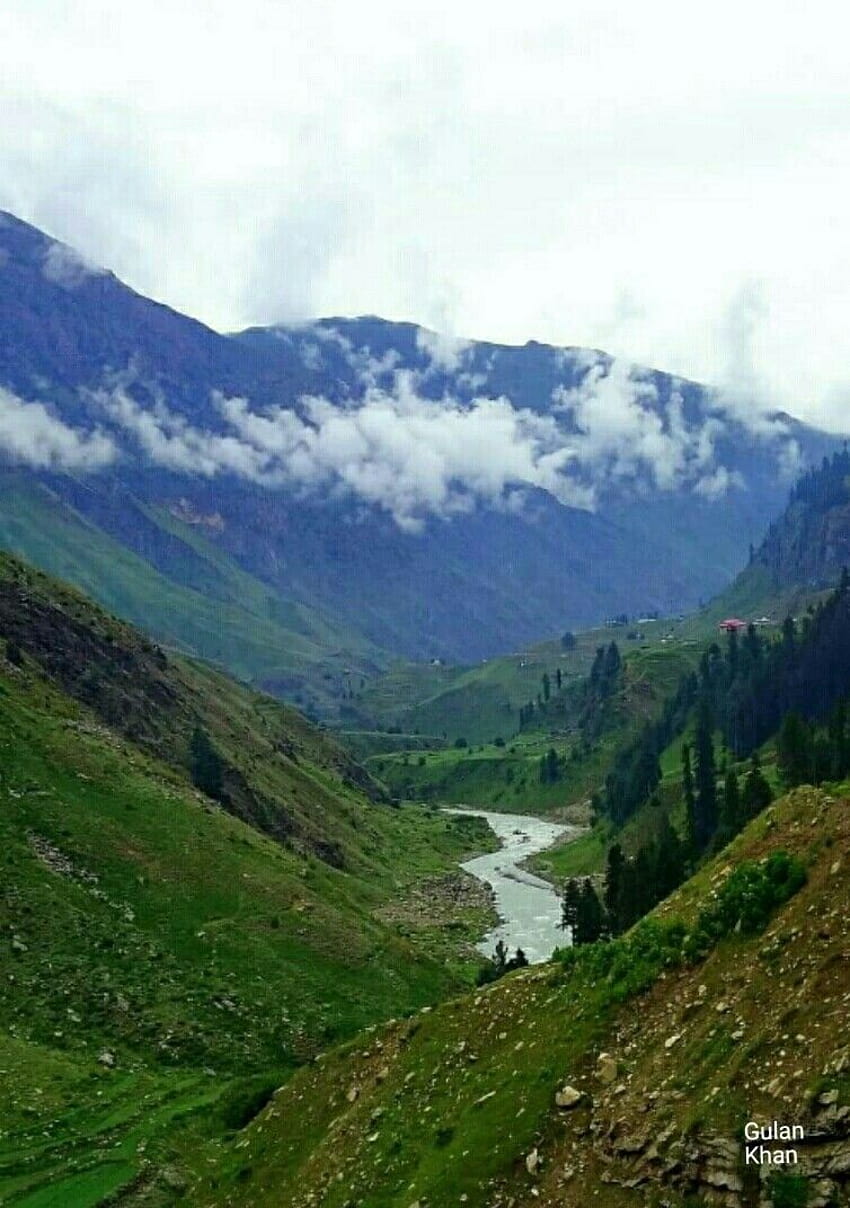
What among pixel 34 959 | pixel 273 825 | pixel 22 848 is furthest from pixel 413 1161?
pixel 273 825

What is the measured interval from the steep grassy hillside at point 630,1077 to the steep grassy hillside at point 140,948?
12245 mm

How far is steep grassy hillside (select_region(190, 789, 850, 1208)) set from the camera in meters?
22.6

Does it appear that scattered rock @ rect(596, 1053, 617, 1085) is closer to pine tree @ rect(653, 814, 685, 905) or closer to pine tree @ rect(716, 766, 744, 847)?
pine tree @ rect(653, 814, 685, 905)

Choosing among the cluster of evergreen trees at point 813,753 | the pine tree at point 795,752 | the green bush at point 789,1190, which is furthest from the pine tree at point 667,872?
the green bush at point 789,1190

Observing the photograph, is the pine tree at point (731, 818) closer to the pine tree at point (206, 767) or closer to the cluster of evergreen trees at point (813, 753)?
the cluster of evergreen trees at point (813, 753)

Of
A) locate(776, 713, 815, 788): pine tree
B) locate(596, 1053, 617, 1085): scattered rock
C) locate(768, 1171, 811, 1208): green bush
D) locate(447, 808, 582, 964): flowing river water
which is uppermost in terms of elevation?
locate(768, 1171, 811, 1208): green bush

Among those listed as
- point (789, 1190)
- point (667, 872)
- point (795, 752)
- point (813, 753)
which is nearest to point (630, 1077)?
point (789, 1190)

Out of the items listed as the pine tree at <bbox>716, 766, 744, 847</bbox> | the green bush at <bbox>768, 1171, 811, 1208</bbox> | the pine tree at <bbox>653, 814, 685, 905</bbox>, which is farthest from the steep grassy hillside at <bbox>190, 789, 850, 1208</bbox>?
the pine tree at <bbox>716, 766, 744, 847</bbox>

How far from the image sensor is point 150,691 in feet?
498

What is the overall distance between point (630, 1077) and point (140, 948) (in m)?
53.1

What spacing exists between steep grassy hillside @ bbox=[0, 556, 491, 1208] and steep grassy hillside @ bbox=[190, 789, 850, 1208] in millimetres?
12245

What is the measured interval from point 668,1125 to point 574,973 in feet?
37.1

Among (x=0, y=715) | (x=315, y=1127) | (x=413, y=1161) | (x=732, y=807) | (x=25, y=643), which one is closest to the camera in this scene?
(x=413, y=1161)

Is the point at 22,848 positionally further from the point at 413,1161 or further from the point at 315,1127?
the point at 413,1161
